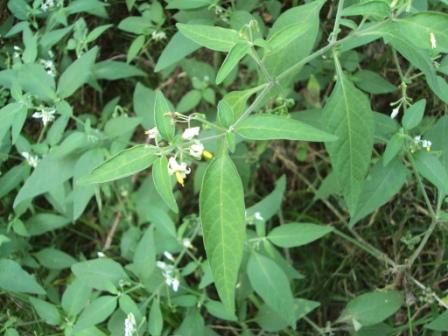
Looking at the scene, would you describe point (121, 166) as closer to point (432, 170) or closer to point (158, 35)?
point (432, 170)

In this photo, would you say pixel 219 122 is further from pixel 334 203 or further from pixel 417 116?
pixel 334 203

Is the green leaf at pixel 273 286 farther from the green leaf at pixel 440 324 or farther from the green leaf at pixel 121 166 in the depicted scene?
the green leaf at pixel 121 166

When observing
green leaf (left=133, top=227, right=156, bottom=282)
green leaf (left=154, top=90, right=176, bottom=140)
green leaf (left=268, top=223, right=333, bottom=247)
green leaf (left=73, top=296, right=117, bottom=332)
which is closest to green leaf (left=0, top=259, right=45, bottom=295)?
green leaf (left=73, top=296, right=117, bottom=332)

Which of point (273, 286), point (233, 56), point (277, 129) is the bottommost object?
point (273, 286)

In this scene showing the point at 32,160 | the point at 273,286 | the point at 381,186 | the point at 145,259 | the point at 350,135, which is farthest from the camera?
the point at 32,160

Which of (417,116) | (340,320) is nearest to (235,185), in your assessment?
(417,116)

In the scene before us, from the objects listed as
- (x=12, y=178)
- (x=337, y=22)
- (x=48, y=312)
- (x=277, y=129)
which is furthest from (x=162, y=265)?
(x=337, y=22)
